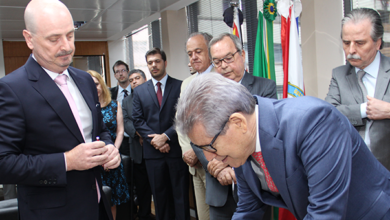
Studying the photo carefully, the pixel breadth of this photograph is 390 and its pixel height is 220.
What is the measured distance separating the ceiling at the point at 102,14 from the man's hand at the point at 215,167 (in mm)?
3343

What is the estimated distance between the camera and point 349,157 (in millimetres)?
996

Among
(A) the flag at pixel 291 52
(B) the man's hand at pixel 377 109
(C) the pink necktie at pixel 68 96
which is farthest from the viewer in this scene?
(A) the flag at pixel 291 52

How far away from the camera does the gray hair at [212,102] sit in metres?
0.99

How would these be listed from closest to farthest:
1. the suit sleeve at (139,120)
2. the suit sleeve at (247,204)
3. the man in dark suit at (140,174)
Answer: the suit sleeve at (247,204) → the suit sleeve at (139,120) → the man in dark suit at (140,174)

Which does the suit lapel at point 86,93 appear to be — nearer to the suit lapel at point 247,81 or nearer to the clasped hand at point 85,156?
the clasped hand at point 85,156

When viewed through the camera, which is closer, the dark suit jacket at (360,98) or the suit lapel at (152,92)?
the dark suit jacket at (360,98)

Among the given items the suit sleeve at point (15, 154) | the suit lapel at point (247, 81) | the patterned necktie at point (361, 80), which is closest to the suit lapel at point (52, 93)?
the suit sleeve at point (15, 154)

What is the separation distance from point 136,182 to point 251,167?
2.82 metres

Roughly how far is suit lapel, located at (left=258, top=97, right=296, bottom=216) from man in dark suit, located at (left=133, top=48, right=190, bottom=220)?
2048 millimetres

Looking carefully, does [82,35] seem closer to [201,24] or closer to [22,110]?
[201,24]

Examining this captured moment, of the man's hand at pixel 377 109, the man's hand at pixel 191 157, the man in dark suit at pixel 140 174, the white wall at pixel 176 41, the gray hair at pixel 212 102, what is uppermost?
the white wall at pixel 176 41

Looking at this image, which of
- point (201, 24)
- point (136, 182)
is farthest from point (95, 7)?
point (136, 182)

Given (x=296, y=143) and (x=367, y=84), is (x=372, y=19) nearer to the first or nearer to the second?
(x=367, y=84)

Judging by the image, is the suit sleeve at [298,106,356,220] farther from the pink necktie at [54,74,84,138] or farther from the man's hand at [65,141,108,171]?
the pink necktie at [54,74,84,138]
